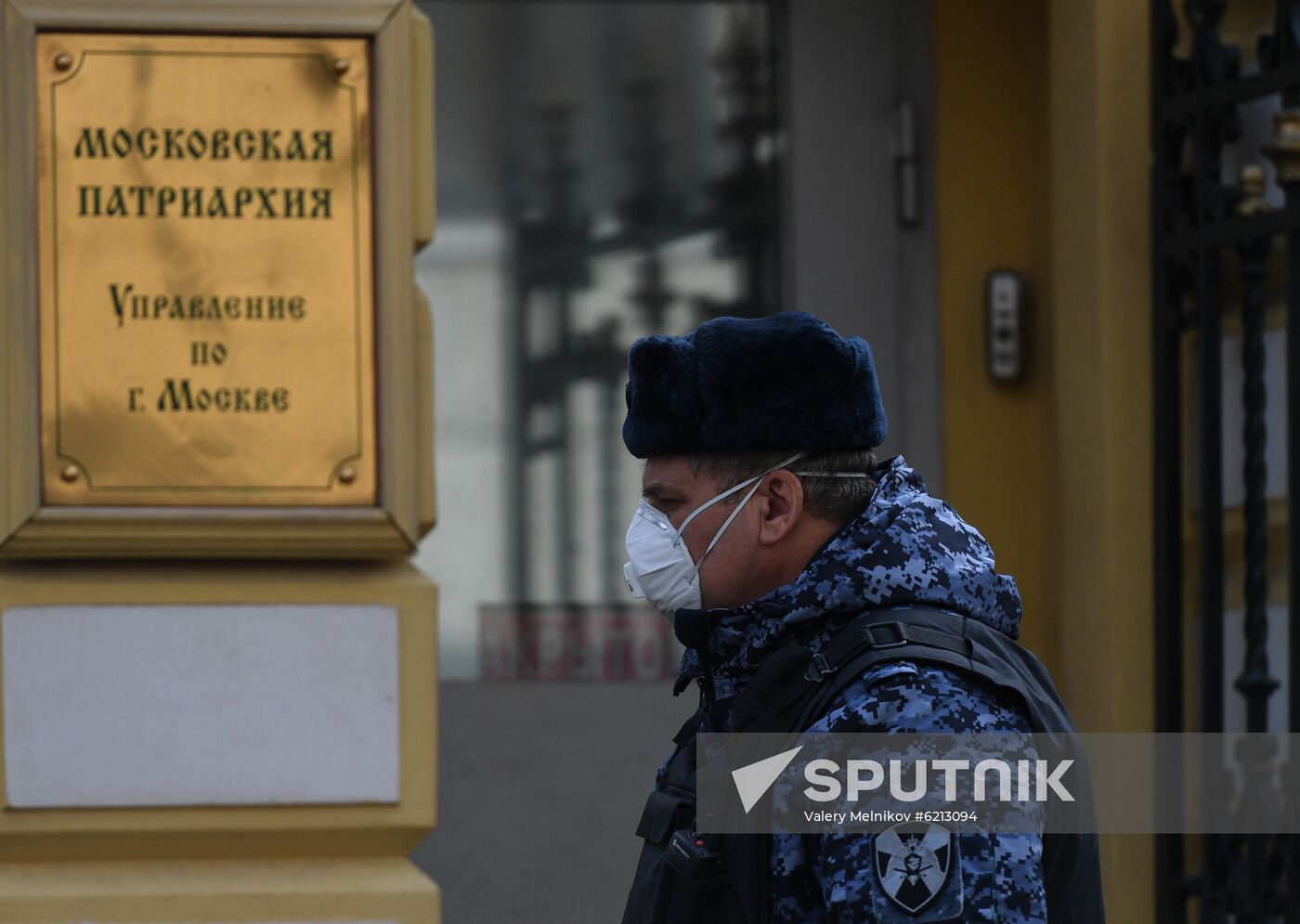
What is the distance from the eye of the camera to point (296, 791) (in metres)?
2.63

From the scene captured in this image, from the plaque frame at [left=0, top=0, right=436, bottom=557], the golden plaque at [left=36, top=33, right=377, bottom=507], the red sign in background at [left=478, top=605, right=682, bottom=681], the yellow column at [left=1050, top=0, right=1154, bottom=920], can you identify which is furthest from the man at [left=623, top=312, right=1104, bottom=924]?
the red sign in background at [left=478, top=605, right=682, bottom=681]

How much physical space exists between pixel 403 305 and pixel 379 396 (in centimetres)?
14

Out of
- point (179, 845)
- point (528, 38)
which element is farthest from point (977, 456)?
point (179, 845)

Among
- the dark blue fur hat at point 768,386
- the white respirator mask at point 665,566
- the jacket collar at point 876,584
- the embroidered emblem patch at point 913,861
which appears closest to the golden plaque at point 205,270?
the white respirator mask at point 665,566

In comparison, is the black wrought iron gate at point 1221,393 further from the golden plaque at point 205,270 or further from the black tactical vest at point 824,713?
the golden plaque at point 205,270

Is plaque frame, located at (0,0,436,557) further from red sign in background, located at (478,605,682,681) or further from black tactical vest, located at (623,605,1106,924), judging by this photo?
red sign in background, located at (478,605,682,681)

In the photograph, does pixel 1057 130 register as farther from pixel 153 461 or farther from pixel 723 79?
pixel 153 461

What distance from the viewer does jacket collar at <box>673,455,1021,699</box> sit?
1.92m

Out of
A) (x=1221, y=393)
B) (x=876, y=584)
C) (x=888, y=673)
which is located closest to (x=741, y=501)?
(x=876, y=584)

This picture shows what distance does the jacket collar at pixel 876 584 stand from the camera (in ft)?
6.31

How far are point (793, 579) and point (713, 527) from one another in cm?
13

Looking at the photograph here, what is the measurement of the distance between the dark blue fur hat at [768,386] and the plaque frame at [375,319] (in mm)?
650

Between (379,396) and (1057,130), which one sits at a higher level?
(1057,130)

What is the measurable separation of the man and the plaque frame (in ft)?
1.79
